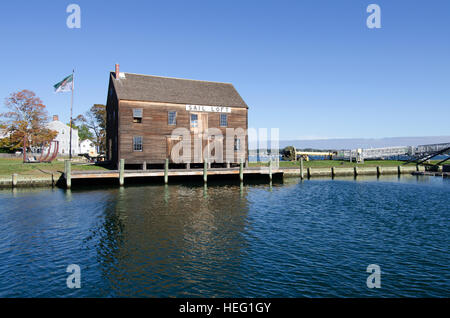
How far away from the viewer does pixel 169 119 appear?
3334cm

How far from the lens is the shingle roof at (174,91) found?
107ft

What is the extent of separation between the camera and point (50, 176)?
27.8 meters

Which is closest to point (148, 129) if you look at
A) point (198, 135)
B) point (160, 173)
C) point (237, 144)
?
point (198, 135)

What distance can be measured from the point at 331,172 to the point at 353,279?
1339 inches

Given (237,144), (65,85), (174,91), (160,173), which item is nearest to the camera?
(160,173)

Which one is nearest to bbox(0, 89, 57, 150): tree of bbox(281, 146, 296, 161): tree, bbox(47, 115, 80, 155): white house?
bbox(47, 115, 80, 155): white house

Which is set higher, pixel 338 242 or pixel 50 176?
pixel 50 176

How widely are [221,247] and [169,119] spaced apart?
78.6 ft

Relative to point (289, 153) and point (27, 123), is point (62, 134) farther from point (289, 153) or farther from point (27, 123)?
point (289, 153)

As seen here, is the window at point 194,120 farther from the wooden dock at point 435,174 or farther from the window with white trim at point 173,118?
the wooden dock at point 435,174

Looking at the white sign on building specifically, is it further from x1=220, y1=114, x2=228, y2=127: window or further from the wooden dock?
the wooden dock

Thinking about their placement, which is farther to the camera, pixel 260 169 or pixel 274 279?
pixel 260 169
